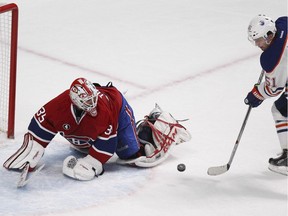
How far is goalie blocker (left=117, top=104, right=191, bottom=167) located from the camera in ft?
12.9

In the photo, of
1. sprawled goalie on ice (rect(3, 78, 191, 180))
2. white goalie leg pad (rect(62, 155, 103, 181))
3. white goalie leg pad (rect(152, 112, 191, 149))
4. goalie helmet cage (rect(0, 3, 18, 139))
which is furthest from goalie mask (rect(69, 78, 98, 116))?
goalie helmet cage (rect(0, 3, 18, 139))

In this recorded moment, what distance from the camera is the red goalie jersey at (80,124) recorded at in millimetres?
3695

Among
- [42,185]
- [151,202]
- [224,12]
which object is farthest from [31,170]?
[224,12]

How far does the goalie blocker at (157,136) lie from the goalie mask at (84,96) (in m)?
0.41

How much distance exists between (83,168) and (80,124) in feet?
0.66

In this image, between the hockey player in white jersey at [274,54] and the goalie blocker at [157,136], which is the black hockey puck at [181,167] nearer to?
the goalie blocker at [157,136]

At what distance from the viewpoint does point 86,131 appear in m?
3.71

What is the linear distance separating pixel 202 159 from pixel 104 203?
0.71 meters

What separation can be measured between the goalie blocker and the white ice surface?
0.05 meters

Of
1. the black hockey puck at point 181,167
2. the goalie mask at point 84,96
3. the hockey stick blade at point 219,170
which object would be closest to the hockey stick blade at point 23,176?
the goalie mask at point 84,96

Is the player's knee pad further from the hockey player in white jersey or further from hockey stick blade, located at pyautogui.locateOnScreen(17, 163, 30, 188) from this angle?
hockey stick blade, located at pyautogui.locateOnScreen(17, 163, 30, 188)

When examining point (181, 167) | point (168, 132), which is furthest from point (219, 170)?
point (168, 132)

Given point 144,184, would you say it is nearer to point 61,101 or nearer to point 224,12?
point 61,101

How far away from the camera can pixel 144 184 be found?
3.76 meters
